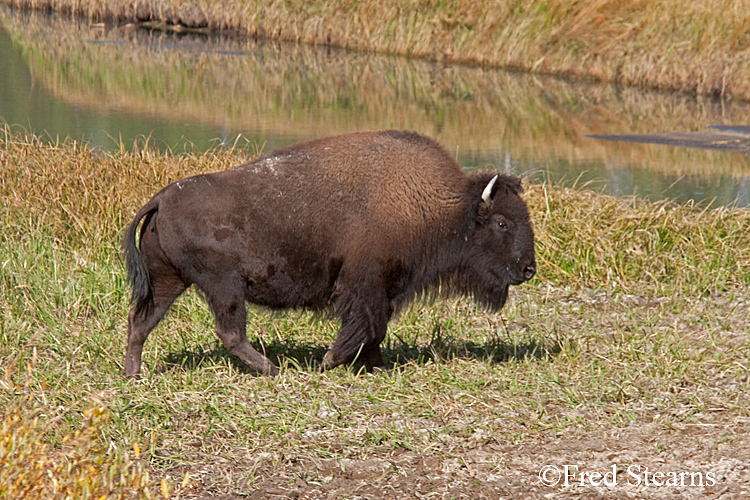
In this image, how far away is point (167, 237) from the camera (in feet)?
17.5

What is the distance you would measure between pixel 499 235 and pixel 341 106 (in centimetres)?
1238

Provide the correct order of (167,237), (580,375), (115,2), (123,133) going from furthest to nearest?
(115,2)
(123,133)
(580,375)
(167,237)

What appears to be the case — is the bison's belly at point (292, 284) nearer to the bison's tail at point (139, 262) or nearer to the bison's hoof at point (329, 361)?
the bison's hoof at point (329, 361)

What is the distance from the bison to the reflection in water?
5.35m

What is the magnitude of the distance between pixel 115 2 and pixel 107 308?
21.9 meters

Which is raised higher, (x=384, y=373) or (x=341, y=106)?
(x=384, y=373)

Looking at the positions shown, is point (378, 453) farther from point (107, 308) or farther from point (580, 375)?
point (107, 308)

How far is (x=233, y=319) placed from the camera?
5.43 meters

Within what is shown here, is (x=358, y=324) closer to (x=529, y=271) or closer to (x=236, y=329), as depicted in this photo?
(x=236, y=329)

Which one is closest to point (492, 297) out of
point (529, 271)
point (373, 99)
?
point (529, 271)

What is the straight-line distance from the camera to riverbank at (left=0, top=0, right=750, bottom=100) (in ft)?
62.3

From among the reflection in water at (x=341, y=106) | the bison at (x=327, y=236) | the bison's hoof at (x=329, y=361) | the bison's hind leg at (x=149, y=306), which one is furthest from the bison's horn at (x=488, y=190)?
the reflection in water at (x=341, y=106)

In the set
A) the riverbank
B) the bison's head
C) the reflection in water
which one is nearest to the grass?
the bison's head

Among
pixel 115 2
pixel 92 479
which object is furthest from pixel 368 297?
pixel 115 2
